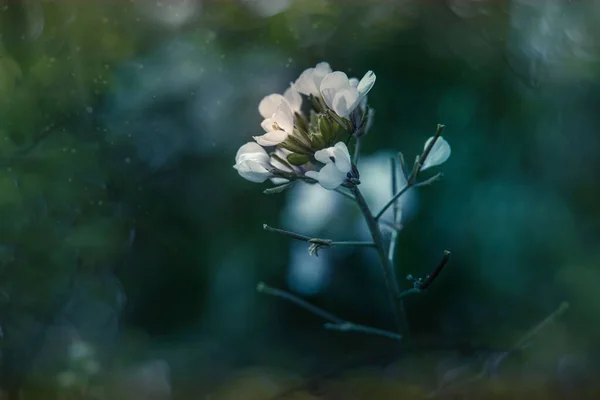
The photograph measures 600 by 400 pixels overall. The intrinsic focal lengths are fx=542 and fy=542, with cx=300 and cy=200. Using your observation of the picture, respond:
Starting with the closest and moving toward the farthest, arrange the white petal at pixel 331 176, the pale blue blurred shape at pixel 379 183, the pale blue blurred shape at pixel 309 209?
the white petal at pixel 331 176, the pale blue blurred shape at pixel 379 183, the pale blue blurred shape at pixel 309 209

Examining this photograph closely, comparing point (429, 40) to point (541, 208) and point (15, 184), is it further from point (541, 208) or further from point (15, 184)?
point (15, 184)

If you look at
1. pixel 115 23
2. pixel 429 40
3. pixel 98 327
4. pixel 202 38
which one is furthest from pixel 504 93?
pixel 98 327

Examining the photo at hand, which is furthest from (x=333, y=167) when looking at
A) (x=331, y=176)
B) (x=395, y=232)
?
(x=395, y=232)

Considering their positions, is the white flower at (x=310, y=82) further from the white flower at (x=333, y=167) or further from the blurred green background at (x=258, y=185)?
the blurred green background at (x=258, y=185)

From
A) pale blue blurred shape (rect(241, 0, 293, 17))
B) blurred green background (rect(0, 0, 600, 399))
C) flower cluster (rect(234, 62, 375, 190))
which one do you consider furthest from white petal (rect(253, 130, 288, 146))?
pale blue blurred shape (rect(241, 0, 293, 17))

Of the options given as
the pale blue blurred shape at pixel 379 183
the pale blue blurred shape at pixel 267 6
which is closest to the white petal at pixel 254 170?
the pale blue blurred shape at pixel 379 183

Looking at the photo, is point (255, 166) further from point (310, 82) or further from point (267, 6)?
point (267, 6)

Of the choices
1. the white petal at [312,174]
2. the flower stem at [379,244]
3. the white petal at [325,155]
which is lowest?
the flower stem at [379,244]
